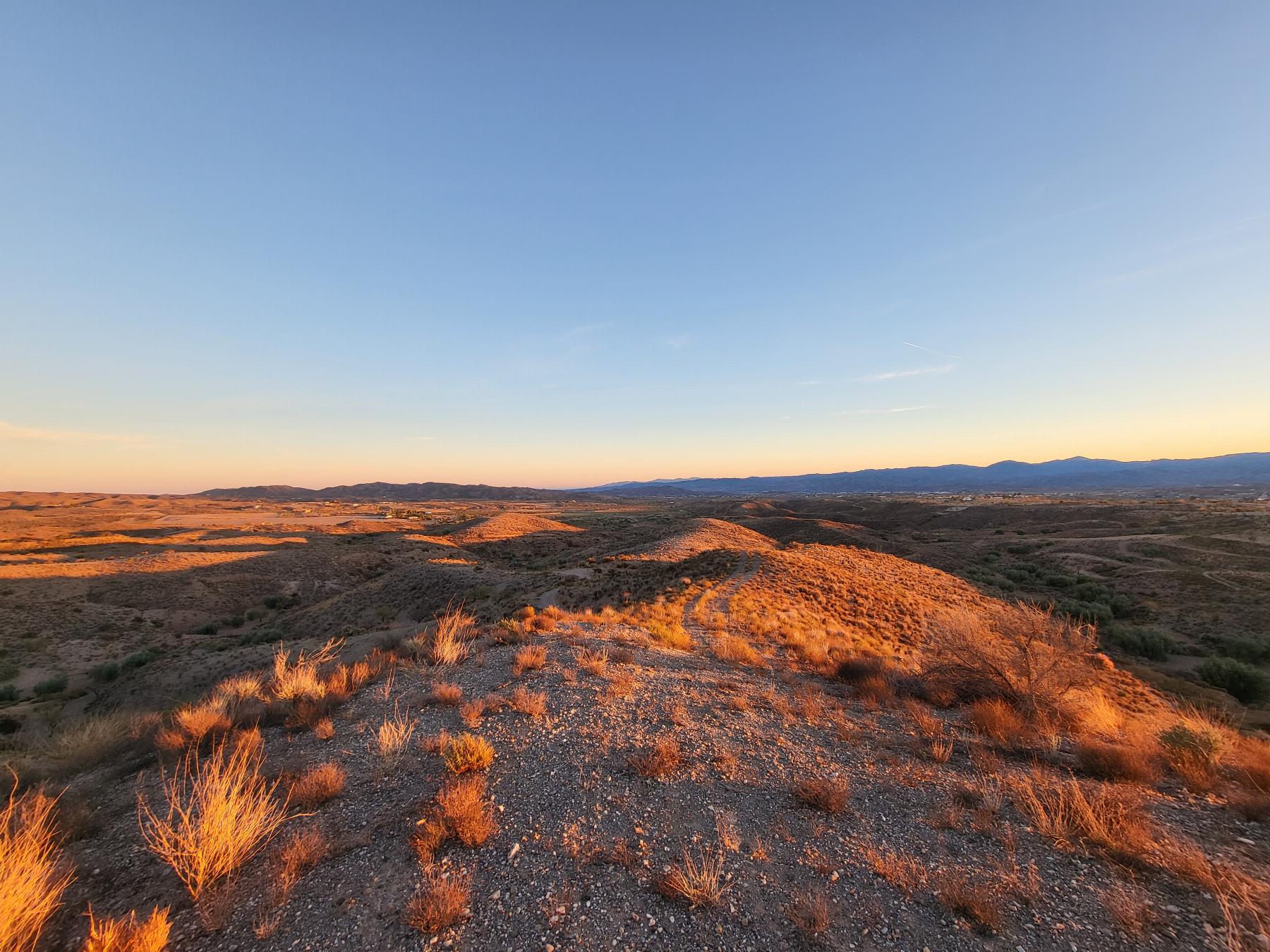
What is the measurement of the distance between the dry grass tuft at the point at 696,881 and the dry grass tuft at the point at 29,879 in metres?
5.07

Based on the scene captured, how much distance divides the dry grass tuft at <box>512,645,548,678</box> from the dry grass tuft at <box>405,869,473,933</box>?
6035 mm

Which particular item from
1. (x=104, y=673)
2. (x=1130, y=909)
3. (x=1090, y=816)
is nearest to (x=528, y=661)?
(x=1090, y=816)

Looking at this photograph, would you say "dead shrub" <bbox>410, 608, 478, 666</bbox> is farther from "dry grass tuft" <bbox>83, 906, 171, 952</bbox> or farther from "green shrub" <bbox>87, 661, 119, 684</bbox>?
"green shrub" <bbox>87, 661, 119, 684</bbox>

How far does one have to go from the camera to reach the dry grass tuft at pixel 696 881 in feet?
13.8

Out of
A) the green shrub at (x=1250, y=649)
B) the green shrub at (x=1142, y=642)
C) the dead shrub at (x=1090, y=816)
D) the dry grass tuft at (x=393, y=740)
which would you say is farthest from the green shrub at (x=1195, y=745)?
the green shrub at (x=1250, y=649)

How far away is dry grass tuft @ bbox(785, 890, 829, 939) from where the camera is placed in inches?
154

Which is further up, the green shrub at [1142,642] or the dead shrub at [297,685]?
the dead shrub at [297,685]

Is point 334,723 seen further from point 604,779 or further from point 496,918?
point 496,918

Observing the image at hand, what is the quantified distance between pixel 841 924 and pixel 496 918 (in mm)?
3053

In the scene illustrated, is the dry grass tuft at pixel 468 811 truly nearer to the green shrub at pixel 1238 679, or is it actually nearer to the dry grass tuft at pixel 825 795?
the dry grass tuft at pixel 825 795

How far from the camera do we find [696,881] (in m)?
4.33

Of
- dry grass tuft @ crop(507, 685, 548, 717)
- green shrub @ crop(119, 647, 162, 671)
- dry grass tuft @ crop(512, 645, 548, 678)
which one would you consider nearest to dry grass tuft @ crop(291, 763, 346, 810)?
dry grass tuft @ crop(507, 685, 548, 717)

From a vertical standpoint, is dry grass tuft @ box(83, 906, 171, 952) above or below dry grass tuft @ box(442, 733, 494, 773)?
above

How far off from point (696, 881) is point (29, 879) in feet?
18.4
